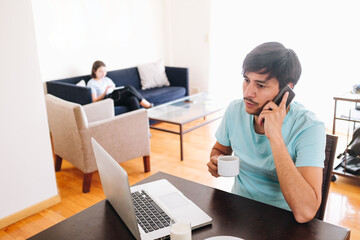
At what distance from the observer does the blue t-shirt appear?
1110 mm

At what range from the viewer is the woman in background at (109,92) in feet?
12.5

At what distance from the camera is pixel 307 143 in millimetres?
1112

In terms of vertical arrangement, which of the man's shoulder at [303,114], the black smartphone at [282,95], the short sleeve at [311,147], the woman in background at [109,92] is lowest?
the woman in background at [109,92]

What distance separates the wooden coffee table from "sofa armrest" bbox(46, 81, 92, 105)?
71cm

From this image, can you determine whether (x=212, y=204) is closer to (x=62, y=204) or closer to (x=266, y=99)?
(x=266, y=99)

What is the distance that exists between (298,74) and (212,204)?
591 mm

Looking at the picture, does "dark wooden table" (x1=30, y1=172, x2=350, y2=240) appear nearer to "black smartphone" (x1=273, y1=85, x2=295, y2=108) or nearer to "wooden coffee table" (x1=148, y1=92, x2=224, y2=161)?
"black smartphone" (x1=273, y1=85, x2=295, y2=108)

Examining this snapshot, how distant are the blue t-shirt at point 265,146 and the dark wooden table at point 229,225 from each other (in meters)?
0.20

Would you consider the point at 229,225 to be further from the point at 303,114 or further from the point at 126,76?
the point at 126,76

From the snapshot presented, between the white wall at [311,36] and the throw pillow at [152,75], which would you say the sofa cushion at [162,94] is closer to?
the throw pillow at [152,75]

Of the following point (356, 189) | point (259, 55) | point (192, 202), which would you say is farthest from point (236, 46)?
point (192, 202)

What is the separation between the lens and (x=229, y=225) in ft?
3.15

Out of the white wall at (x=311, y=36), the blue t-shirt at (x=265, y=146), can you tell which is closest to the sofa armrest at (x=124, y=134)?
the blue t-shirt at (x=265, y=146)

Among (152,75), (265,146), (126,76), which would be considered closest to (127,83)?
(126,76)
